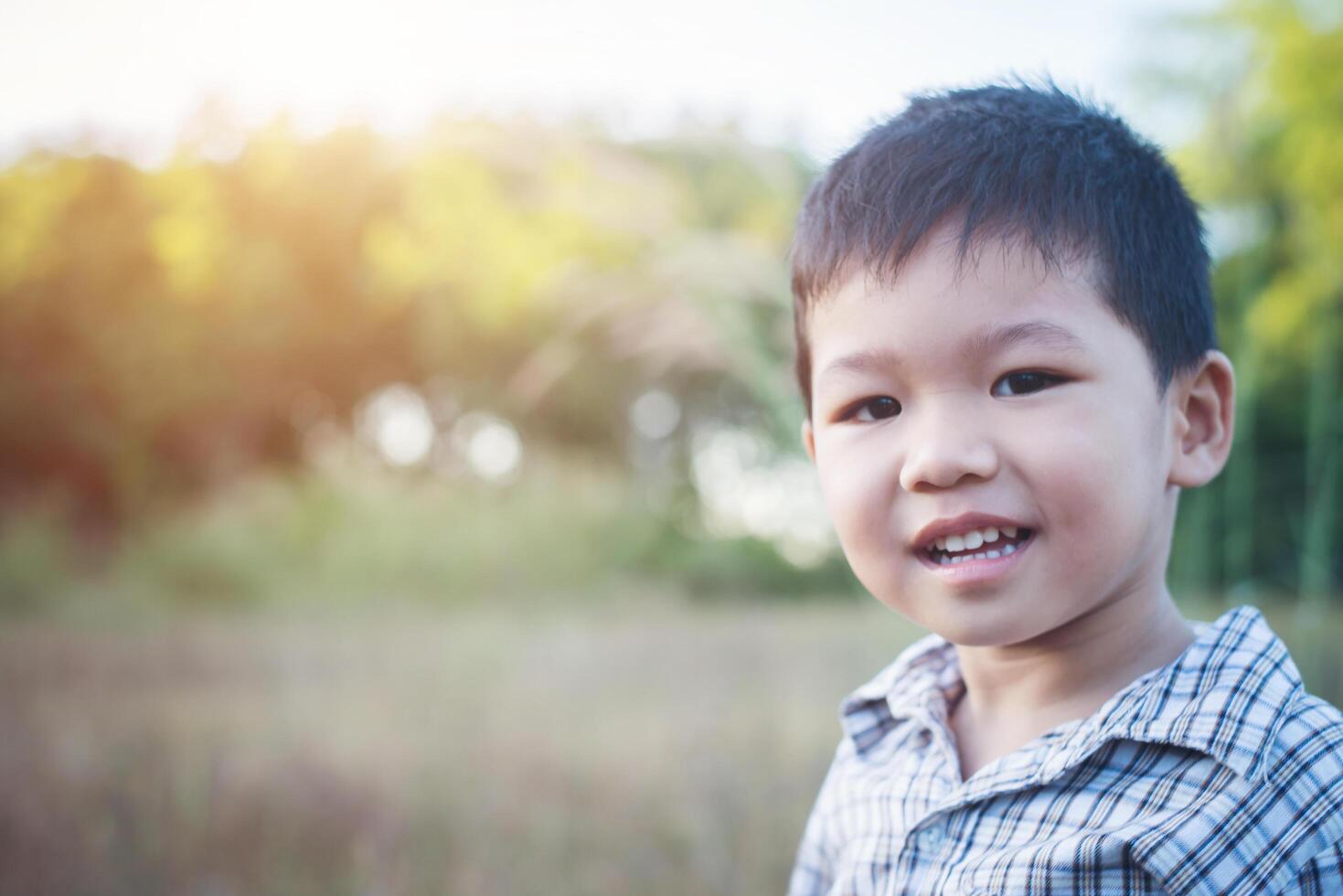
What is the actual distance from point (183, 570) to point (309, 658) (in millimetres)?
2729

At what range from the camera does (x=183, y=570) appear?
5.17m

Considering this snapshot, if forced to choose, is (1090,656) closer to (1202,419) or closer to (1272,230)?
(1202,419)

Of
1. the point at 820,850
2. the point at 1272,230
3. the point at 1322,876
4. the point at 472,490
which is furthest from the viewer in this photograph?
the point at 472,490

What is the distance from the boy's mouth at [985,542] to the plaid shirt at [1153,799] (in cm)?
15

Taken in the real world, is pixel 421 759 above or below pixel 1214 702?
below

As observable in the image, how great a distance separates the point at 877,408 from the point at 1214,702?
34 centimetres

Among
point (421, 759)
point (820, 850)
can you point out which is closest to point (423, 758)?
point (421, 759)

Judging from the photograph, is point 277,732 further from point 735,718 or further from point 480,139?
point 480,139

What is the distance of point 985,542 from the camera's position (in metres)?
0.77

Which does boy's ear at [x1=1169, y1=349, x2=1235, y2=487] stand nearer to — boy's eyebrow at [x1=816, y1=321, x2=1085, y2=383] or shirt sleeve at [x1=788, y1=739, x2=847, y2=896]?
boy's eyebrow at [x1=816, y1=321, x2=1085, y2=383]

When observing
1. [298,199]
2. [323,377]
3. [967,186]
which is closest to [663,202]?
[967,186]

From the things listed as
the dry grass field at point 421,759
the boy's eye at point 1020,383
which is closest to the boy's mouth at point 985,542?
the boy's eye at point 1020,383

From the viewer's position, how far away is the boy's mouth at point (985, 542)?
758 mm

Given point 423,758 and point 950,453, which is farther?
point 423,758
